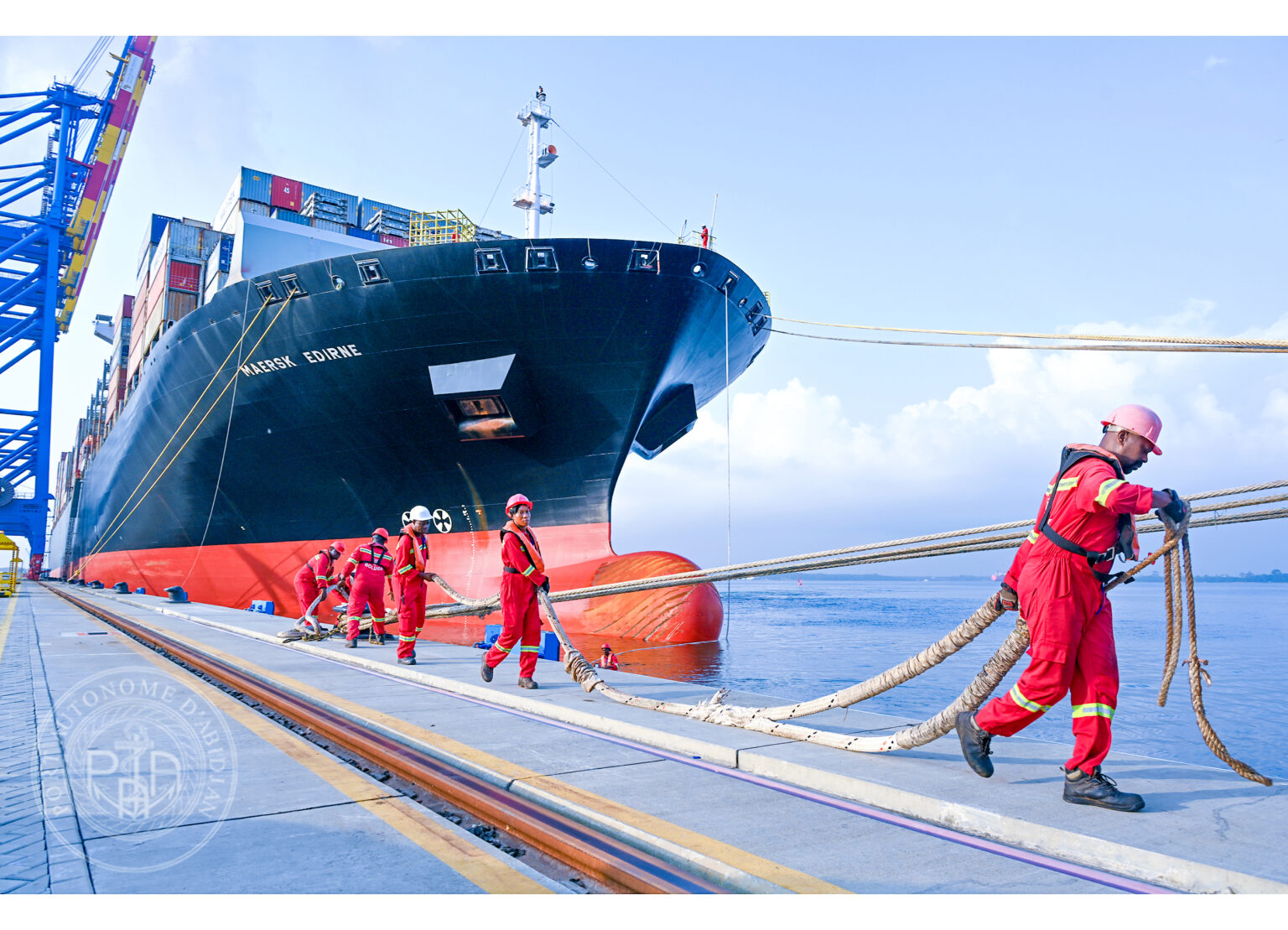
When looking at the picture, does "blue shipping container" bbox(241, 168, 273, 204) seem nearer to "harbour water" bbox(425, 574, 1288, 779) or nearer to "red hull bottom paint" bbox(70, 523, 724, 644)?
"red hull bottom paint" bbox(70, 523, 724, 644)

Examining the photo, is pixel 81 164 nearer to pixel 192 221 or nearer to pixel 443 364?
pixel 192 221

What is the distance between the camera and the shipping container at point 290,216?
2420 centimetres

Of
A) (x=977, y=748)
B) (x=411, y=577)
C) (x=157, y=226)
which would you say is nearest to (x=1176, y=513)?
(x=977, y=748)

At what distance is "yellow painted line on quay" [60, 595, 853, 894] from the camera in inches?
95.7

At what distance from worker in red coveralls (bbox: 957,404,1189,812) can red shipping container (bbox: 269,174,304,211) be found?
25.6 m

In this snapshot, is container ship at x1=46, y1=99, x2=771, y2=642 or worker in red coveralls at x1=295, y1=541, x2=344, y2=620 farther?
container ship at x1=46, y1=99, x2=771, y2=642

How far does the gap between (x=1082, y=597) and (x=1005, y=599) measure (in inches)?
16.8

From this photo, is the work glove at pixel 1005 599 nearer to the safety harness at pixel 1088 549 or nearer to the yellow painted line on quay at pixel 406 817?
the safety harness at pixel 1088 549

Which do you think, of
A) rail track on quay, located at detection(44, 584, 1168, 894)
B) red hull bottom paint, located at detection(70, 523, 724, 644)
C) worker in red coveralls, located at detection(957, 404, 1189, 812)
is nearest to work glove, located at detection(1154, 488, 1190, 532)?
worker in red coveralls, located at detection(957, 404, 1189, 812)

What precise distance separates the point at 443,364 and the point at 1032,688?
45.6 feet

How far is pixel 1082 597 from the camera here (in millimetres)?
3301

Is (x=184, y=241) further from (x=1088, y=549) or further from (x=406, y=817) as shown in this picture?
(x=1088, y=549)

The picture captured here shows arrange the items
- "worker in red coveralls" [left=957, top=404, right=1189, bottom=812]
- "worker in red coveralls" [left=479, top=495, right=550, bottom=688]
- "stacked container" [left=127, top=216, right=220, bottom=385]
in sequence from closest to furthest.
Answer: "worker in red coveralls" [left=957, top=404, right=1189, bottom=812] < "worker in red coveralls" [left=479, top=495, right=550, bottom=688] < "stacked container" [left=127, top=216, right=220, bottom=385]

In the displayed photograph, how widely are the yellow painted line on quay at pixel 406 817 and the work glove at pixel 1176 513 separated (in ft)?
9.61
